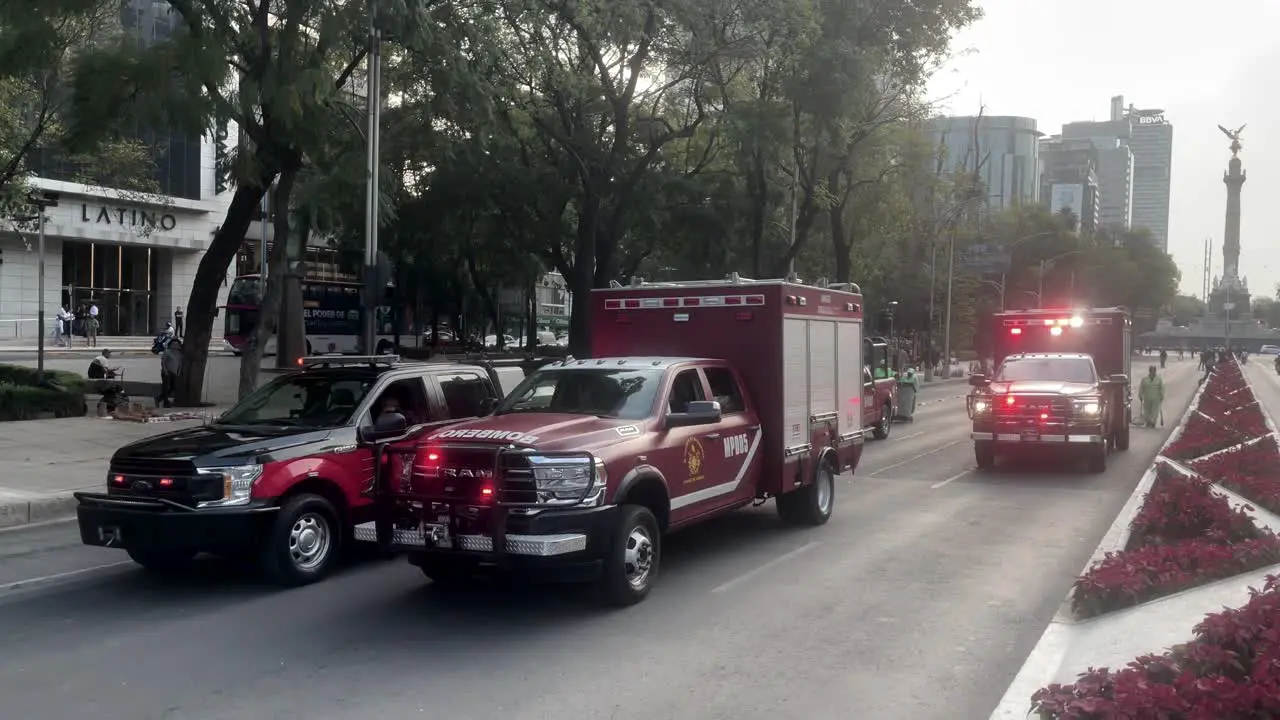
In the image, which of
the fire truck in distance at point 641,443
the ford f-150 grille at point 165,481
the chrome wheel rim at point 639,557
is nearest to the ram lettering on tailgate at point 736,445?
the fire truck in distance at point 641,443

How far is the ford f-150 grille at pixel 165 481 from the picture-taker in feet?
26.8

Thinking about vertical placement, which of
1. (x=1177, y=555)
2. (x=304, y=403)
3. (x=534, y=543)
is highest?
(x=304, y=403)

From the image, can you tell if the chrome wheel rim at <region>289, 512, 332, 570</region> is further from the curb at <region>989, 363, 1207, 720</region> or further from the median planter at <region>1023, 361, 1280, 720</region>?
the median planter at <region>1023, 361, 1280, 720</region>

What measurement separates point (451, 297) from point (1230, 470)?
133 feet

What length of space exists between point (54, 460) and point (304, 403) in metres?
8.24

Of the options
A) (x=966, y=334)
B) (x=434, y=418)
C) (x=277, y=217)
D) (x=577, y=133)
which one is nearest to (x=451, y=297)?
(x=577, y=133)

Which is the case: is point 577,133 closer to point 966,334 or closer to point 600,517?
point 600,517

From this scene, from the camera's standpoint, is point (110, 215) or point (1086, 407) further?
point (110, 215)

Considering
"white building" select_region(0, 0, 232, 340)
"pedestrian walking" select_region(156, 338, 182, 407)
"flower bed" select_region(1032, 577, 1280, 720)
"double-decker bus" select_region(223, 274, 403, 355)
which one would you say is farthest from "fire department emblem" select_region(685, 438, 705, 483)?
"white building" select_region(0, 0, 232, 340)

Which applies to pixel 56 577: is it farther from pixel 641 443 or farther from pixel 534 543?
pixel 641 443

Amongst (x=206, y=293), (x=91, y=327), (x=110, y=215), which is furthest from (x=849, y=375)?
(x=110, y=215)

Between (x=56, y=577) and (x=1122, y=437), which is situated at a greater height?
(x=1122, y=437)

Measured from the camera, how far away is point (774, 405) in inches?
409

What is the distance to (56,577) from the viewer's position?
9.20 meters
